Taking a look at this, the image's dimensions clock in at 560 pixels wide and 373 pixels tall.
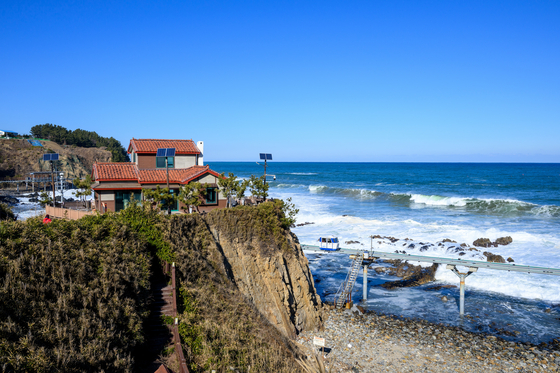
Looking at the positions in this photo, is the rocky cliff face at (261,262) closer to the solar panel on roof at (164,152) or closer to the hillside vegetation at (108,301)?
the hillside vegetation at (108,301)

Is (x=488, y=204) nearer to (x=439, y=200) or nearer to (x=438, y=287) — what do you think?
(x=439, y=200)

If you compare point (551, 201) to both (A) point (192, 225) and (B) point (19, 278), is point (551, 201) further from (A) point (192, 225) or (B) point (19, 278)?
(B) point (19, 278)

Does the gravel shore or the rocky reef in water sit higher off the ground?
the rocky reef in water

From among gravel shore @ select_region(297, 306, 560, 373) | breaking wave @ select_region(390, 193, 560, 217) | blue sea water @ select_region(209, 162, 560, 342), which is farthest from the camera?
breaking wave @ select_region(390, 193, 560, 217)

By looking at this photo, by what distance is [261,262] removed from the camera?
894 inches

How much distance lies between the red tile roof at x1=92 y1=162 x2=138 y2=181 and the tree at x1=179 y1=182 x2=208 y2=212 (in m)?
4.64

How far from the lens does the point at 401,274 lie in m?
34.3

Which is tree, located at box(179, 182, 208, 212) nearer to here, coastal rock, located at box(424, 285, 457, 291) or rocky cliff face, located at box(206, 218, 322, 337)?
rocky cliff face, located at box(206, 218, 322, 337)

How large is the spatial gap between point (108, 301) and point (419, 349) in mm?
17538

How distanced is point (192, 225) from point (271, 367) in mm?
10198

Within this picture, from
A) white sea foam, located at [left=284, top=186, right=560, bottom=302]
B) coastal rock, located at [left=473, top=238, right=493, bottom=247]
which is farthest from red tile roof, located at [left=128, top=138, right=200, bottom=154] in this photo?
coastal rock, located at [left=473, top=238, right=493, bottom=247]

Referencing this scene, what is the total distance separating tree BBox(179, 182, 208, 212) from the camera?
989 inches

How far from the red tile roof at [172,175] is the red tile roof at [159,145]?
1744 mm

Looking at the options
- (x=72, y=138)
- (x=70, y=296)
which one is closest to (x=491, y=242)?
(x=70, y=296)
